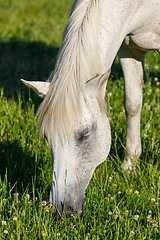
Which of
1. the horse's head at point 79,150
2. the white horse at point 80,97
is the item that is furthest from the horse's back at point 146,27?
the horse's head at point 79,150

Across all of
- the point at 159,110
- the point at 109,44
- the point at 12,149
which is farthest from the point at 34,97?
the point at 109,44

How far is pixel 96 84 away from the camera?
2008 mm

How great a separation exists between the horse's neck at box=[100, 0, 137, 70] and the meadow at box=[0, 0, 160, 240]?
1.37 feet

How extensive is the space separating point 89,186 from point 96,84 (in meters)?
1.02

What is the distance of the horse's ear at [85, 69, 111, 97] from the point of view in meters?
1.98

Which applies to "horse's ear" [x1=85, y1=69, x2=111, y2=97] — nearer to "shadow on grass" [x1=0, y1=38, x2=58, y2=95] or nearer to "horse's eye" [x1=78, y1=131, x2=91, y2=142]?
"horse's eye" [x1=78, y1=131, x2=91, y2=142]

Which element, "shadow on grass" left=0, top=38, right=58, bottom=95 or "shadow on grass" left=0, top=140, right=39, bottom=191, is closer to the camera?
"shadow on grass" left=0, top=140, right=39, bottom=191

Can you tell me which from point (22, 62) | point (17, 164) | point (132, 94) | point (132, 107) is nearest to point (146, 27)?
point (132, 94)

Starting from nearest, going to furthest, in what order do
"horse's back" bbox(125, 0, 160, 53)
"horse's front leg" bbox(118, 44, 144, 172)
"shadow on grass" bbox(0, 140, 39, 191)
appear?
"horse's back" bbox(125, 0, 160, 53) → "shadow on grass" bbox(0, 140, 39, 191) → "horse's front leg" bbox(118, 44, 144, 172)

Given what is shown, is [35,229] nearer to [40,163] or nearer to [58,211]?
[58,211]

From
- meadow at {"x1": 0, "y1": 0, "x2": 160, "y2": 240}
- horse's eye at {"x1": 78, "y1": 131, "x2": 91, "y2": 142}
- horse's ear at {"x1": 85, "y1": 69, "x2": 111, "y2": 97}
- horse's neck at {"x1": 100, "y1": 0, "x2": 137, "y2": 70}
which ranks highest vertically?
horse's neck at {"x1": 100, "y1": 0, "x2": 137, "y2": 70}

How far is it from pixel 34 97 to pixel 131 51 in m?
1.68

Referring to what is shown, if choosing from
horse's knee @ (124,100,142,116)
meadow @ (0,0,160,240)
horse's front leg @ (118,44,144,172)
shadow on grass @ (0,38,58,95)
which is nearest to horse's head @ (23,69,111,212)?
meadow @ (0,0,160,240)

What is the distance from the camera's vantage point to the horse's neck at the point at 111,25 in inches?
87.4
